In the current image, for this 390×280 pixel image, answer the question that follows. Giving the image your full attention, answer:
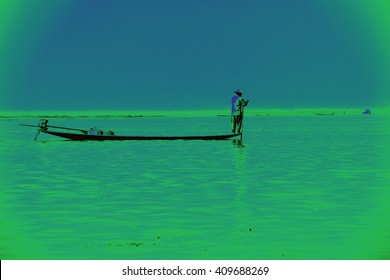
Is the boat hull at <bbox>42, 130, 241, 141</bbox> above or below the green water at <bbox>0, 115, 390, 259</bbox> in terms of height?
above

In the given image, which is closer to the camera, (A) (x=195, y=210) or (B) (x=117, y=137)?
(A) (x=195, y=210)

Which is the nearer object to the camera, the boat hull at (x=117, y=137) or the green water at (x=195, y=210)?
the green water at (x=195, y=210)

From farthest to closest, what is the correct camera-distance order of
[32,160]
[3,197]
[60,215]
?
[32,160]
[3,197]
[60,215]

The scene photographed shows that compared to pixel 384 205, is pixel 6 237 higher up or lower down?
lower down

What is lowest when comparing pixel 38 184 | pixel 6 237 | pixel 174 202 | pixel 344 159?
pixel 6 237

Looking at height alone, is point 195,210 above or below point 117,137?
below

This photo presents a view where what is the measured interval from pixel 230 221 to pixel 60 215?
3.67 metres

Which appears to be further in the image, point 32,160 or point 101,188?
point 32,160

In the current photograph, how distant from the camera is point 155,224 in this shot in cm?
1522

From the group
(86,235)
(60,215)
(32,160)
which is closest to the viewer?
(86,235)

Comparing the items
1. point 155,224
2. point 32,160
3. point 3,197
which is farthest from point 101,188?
point 32,160

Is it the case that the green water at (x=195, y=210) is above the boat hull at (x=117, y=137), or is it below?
below

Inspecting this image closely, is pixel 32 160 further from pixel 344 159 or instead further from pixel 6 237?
pixel 6 237

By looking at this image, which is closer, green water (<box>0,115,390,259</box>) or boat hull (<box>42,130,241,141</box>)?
green water (<box>0,115,390,259</box>)
